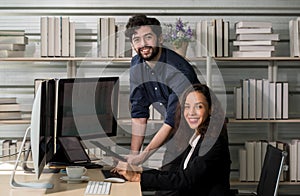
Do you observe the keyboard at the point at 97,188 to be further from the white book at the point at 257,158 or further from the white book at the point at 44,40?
the white book at the point at 257,158

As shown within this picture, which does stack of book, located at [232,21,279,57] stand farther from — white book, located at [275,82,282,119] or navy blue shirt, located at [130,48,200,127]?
navy blue shirt, located at [130,48,200,127]

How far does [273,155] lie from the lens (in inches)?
127

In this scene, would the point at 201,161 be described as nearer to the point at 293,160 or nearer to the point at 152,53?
the point at 152,53

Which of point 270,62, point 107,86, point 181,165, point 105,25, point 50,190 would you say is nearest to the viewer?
point 50,190

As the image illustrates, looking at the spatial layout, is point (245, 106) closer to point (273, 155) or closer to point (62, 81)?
point (273, 155)

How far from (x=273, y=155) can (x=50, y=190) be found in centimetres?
136

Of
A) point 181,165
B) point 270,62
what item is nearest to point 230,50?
point 270,62

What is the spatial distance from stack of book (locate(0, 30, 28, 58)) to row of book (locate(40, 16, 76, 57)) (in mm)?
184

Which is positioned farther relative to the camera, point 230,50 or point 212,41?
point 230,50

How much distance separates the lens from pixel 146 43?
3635mm

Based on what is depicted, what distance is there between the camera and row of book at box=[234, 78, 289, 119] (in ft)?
14.2

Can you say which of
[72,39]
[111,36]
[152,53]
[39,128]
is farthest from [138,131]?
[39,128]

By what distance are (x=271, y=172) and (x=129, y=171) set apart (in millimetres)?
844

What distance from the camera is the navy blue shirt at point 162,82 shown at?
3592 mm
